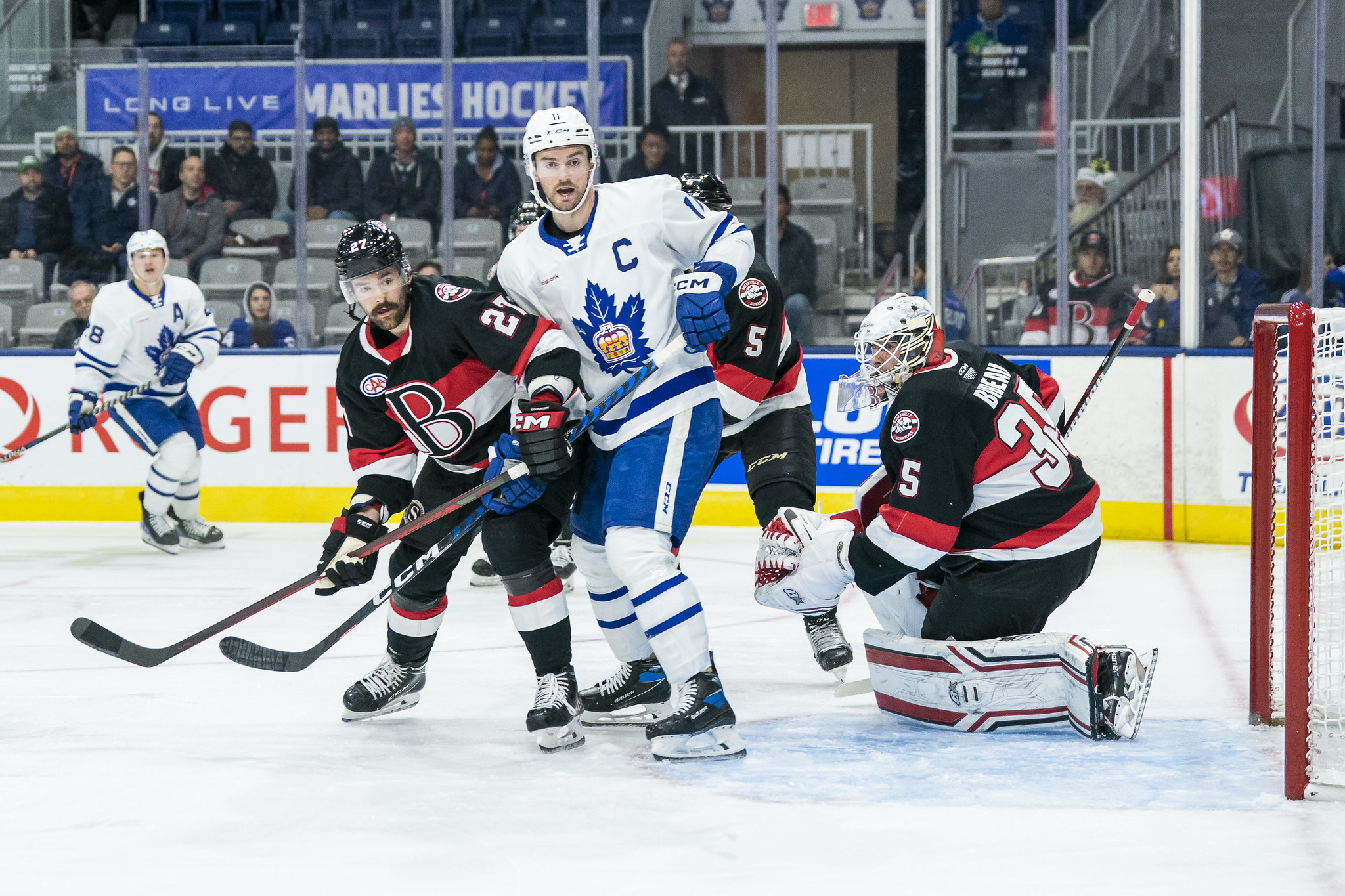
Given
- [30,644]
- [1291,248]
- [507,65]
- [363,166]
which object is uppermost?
[507,65]

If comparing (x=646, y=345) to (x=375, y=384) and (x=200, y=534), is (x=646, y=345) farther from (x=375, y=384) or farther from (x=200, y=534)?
(x=200, y=534)

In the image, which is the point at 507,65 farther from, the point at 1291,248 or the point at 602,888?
the point at 602,888

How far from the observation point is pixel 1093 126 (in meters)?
6.21

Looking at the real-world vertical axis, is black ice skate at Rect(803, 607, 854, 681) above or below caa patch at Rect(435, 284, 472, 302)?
below

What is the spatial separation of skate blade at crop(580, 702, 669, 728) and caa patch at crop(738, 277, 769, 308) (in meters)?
1.00

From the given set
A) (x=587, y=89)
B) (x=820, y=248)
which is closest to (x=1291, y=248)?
(x=820, y=248)

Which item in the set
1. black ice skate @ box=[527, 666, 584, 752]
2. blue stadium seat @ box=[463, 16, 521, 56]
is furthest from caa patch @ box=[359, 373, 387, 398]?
blue stadium seat @ box=[463, 16, 521, 56]

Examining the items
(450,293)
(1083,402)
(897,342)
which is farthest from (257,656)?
(1083,402)

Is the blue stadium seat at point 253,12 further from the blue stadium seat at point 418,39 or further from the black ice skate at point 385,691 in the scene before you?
the black ice skate at point 385,691

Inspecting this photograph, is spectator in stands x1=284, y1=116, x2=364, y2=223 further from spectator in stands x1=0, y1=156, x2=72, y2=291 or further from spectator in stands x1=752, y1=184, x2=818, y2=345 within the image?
spectator in stands x1=752, y1=184, x2=818, y2=345

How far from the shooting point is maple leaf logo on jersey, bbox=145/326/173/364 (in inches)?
221

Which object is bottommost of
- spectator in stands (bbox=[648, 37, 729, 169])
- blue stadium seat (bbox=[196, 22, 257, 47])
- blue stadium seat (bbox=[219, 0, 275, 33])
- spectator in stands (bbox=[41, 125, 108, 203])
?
spectator in stands (bbox=[41, 125, 108, 203])

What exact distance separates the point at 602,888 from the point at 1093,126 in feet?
16.3

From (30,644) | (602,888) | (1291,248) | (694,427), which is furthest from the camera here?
(1291,248)
